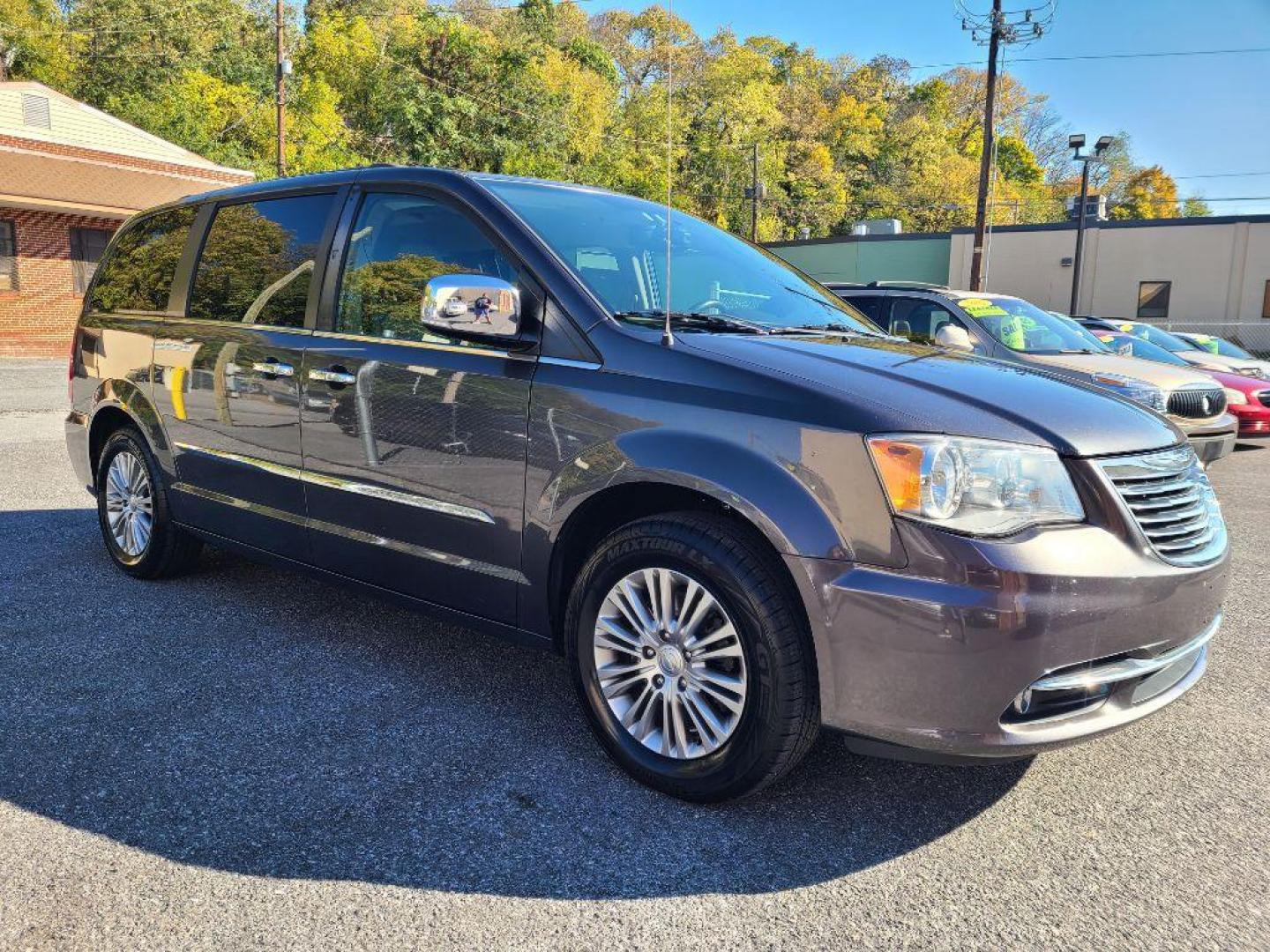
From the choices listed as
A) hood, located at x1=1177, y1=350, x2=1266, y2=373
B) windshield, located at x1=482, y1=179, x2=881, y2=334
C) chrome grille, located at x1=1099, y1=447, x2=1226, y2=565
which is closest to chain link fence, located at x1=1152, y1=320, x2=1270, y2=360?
hood, located at x1=1177, y1=350, x2=1266, y2=373

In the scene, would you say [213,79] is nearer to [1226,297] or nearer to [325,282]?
[1226,297]

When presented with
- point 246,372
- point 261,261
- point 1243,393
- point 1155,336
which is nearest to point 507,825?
point 246,372

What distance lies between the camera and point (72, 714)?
3291mm

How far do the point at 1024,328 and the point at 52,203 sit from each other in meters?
22.6

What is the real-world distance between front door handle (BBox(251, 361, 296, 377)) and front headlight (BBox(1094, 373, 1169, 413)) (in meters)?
6.51

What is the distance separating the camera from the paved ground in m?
2.23

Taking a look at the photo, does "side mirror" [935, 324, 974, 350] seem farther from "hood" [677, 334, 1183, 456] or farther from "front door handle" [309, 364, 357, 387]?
"front door handle" [309, 364, 357, 387]

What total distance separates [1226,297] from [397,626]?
122 feet

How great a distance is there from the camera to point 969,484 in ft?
7.77

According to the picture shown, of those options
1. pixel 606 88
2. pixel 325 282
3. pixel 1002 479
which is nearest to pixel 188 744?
pixel 325 282

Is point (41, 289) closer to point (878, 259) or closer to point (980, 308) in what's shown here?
point (980, 308)

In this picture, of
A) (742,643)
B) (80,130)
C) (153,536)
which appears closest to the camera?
(742,643)

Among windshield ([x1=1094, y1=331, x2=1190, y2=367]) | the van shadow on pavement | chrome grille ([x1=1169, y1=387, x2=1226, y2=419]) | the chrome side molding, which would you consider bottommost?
the van shadow on pavement

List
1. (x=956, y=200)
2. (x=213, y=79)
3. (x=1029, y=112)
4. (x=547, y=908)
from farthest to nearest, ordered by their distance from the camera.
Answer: (x=1029, y=112)
(x=956, y=200)
(x=213, y=79)
(x=547, y=908)
